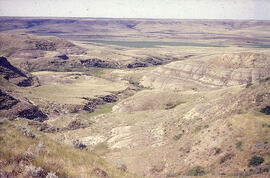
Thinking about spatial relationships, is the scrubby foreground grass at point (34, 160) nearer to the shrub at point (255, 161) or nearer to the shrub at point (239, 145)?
the shrub at point (255, 161)

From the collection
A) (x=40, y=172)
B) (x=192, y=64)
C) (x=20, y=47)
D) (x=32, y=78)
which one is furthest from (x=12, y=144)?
(x=20, y=47)

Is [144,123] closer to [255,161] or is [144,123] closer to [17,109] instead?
[255,161]

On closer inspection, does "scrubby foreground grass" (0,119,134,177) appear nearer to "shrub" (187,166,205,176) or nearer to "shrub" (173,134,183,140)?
"shrub" (187,166,205,176)

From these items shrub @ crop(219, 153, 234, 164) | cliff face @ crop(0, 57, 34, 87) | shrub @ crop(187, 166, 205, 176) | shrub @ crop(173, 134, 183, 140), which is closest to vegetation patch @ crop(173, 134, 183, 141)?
shrub @ crop(173, 134, 183, 140)

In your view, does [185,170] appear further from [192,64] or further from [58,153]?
[192,64]

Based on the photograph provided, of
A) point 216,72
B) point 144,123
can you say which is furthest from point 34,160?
point 216,72

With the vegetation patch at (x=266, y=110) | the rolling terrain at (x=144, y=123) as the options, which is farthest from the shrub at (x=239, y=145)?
the vegetation patch at (x=266, y=110)
